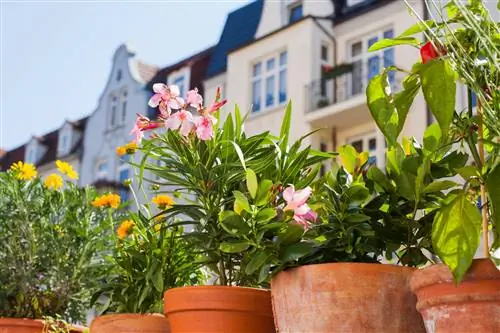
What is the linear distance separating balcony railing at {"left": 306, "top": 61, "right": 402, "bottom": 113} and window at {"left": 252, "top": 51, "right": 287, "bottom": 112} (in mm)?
548

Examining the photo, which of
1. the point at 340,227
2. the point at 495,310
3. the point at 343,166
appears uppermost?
the point at 343,166

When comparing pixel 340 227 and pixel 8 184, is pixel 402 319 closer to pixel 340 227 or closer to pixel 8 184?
pixel 340 227

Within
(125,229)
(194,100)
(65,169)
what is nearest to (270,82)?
(65,169)

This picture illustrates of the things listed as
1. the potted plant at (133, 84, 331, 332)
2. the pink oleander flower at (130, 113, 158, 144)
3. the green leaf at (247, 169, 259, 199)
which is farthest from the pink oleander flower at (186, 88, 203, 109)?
the green leaf at (247, 169, 259, 199)

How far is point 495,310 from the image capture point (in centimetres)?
110

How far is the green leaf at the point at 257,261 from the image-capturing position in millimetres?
1411

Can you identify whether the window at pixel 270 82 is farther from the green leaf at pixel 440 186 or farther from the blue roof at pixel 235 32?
the green leaf at pixel 440 186

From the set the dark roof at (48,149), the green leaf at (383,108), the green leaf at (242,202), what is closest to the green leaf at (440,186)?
the green leaf at (383,108)

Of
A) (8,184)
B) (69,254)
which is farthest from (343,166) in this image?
(8,184)

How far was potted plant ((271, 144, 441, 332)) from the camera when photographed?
4.22 feet

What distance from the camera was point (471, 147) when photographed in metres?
1.30

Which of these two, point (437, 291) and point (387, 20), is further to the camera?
point (387, 20)

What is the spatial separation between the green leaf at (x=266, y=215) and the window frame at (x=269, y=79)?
1007 cm

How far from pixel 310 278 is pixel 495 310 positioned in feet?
1.10
